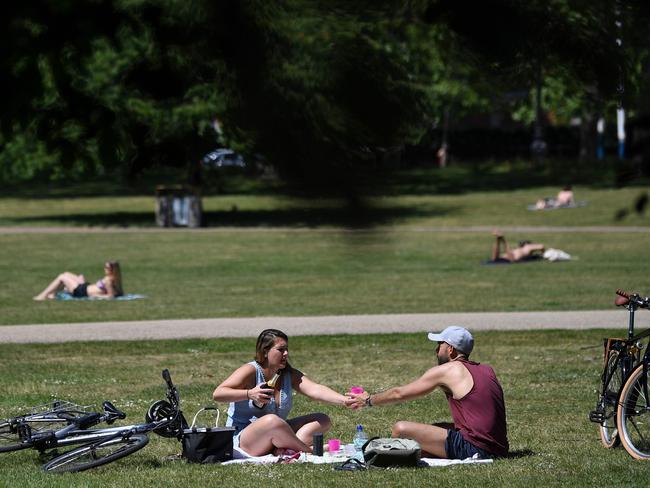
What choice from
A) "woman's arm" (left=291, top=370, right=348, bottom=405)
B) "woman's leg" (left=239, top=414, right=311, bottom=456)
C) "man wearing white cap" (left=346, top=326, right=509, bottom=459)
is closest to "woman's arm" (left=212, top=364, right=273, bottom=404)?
"woman's leg" (left=239, top=414, right=311, bottom=456)

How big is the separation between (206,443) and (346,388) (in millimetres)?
3176

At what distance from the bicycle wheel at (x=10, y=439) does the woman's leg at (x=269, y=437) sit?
4.59 feet

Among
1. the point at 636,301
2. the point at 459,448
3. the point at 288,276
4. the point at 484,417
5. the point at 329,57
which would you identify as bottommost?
the point at 288,276

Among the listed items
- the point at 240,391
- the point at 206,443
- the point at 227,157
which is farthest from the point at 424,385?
the point at 227,157

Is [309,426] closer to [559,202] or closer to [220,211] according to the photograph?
[220,211]

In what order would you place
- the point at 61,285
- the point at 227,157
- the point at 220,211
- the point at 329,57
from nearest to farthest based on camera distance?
the point at 329,57
the point at 227,157
the point at 61,285
the point at 220,211

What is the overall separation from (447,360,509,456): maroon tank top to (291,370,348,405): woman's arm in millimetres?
892

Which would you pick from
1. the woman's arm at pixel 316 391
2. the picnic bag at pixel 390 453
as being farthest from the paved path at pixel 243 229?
the picnic bag at pixel 390 453

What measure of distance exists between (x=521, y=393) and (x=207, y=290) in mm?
10086

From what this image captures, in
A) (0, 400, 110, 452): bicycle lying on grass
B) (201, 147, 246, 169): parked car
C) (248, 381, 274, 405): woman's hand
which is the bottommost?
(0, 400, 110, 452): bicycle lying on grass

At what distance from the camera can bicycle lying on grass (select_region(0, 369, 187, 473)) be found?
25.1 ft

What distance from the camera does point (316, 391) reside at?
8.54 m

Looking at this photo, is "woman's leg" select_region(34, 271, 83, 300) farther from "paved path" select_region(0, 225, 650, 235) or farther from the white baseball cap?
"paved path" select_region(0, 225, 650, 235)

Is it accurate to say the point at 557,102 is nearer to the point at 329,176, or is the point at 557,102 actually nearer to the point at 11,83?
the point at 329,176
